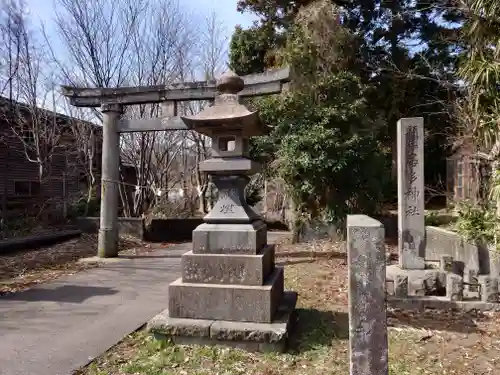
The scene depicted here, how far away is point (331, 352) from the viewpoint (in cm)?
419

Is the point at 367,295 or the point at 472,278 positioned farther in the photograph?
the point at 472,278

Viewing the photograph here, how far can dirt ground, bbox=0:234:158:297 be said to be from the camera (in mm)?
7547

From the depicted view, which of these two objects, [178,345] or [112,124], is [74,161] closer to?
[112,124]

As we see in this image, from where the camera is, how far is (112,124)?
9.91 meters

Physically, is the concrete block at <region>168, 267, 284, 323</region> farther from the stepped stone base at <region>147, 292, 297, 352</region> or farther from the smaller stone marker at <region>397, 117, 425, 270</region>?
the smaller stone marker at <region>397, 117, 425, 270</region>

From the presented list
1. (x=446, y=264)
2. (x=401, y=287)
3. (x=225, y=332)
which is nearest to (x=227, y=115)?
(x=225, y=332)

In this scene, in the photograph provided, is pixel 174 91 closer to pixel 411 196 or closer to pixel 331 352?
pixel 411 196

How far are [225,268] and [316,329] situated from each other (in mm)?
1433

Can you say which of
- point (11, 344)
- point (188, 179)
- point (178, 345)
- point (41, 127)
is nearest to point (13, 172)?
point (41, 127)

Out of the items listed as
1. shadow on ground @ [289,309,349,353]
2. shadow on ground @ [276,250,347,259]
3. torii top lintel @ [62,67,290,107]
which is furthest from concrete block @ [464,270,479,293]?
torii top lintel @ [62,67,290,107]

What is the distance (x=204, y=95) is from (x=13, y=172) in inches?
383

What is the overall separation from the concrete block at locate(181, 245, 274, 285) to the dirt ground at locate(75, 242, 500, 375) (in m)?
0.76

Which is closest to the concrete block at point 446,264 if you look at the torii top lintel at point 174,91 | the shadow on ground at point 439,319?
the shadow on ground at point 439,319

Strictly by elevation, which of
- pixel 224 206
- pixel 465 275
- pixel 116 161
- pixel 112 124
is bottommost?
pixel 465 275
